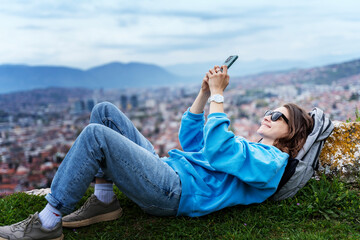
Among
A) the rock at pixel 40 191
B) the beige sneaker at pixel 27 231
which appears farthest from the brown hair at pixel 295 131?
the rock at pixel 40 191

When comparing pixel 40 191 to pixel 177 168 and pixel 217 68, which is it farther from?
pixel 217 68

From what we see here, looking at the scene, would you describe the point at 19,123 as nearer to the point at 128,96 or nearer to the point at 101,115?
the point at 128,96

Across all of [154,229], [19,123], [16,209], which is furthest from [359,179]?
[19,123]

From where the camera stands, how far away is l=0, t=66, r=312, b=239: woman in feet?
8.41

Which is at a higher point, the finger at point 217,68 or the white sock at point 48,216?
the finger at point 217,68

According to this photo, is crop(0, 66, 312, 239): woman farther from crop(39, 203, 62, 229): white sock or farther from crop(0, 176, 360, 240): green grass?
crop(0, 176, 360, 240): green grass

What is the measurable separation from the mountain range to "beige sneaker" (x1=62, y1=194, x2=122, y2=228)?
99.5 feet

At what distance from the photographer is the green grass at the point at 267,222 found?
292 centimetres

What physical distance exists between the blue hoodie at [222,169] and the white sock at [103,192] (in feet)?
2.15

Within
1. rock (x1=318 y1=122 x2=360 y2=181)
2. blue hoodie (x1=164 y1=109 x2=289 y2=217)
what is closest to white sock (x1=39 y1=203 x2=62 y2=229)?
blue hoodie (x1=164 y1=109 x2=289 y2=217)

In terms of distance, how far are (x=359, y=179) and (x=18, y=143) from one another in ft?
68.5

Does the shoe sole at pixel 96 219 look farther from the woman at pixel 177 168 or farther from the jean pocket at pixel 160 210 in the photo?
the jean pocket at pixel 160 210

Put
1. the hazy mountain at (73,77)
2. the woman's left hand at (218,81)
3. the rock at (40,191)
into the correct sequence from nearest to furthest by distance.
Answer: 1. the woman's left hand at (218,81)
2. the rock at (40,191)
3. the hazy mountain at (73,77)

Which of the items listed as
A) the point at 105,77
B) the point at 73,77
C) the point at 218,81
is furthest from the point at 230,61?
the point at 73,77
